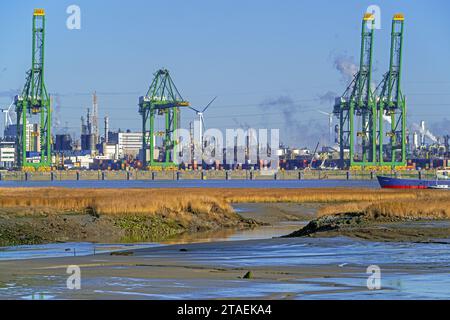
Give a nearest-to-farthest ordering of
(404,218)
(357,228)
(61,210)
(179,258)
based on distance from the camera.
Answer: (179,258) → (357,228) → (404,218) → (61,210)

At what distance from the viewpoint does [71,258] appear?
32094mm

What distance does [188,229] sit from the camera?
50.3 meters

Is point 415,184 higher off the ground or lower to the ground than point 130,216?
lower

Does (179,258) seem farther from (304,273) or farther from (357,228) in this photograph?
(357,228)

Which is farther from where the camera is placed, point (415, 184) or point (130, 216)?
point (415, 184)

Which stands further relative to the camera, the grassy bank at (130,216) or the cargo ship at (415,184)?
the cargo ship at (415,184)

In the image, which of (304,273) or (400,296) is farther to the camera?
(304,273)

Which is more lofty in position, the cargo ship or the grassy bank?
the grassy bank

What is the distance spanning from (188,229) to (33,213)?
23.1ft

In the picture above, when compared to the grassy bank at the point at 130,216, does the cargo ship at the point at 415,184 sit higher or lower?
lower

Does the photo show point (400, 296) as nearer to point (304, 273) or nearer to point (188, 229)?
point (304, 273)

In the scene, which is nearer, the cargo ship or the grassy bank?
the grassy bank

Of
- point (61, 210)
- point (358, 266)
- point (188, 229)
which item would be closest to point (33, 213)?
point (61, 210)
